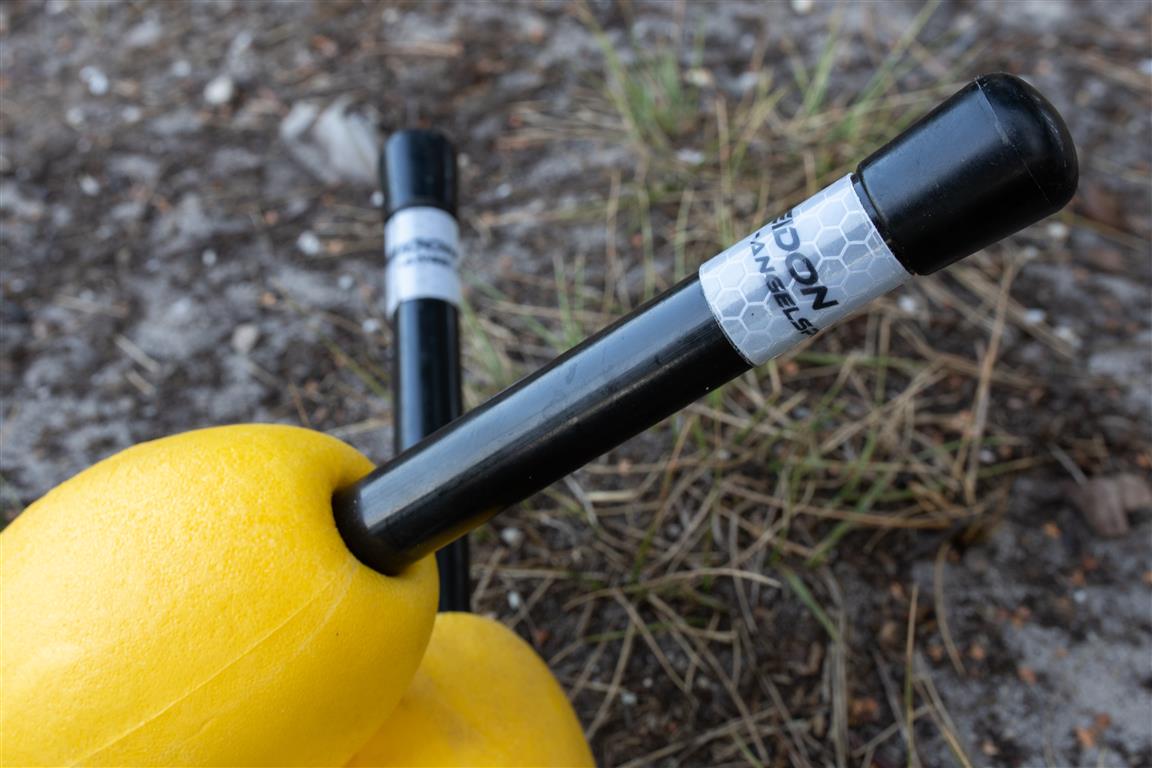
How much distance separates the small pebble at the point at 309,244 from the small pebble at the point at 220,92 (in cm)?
36

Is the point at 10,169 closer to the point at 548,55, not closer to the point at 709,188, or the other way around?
the point at 548,55

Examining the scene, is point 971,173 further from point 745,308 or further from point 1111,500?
point 1111,500

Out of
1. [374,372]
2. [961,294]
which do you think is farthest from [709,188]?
[374,372]

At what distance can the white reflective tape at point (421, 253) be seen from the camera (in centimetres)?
100

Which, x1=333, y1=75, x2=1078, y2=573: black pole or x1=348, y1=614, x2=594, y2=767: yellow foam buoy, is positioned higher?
x1=333, y1=75, x2=1078, y2=573: black pole

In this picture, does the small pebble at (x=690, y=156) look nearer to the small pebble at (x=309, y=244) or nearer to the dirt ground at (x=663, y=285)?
the dirt ground at (x=663, y=285)

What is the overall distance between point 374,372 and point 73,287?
19.5 inches

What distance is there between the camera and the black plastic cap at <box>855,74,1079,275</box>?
50 cm

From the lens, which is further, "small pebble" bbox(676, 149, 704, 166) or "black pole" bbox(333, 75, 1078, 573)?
"small pebble" bbox(676, 149, 704, 166)

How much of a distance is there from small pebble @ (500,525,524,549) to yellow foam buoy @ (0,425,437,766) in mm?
528

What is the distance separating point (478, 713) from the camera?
2.37 ft

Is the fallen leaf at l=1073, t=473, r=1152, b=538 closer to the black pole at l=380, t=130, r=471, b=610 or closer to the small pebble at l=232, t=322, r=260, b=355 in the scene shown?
the black pole at l=380, t=130, r=471, b=610

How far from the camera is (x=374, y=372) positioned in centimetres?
135

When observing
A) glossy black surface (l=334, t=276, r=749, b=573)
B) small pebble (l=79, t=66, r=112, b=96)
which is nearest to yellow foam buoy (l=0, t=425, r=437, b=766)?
glossy black surface (l=334, t=276, r=749, b=573)
